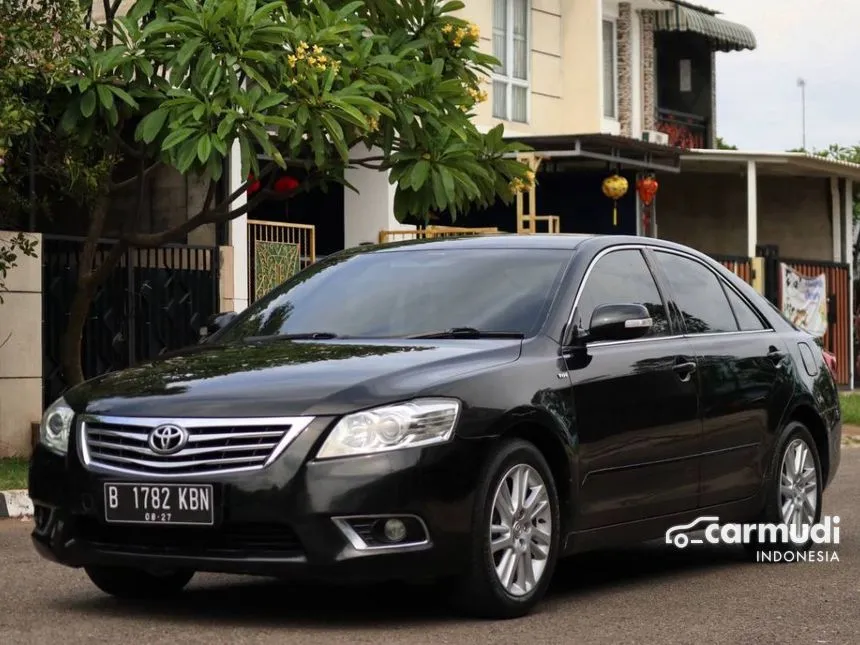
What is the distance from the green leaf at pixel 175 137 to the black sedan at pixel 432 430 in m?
5.24

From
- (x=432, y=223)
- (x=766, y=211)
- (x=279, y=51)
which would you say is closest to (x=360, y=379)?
(x=279, y=51)

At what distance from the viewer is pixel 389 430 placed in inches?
273

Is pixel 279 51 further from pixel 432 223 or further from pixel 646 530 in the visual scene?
pixel 432 223

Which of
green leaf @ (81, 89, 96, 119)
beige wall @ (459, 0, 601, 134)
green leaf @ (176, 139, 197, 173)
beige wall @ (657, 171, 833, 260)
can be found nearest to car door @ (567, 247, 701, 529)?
green leaf @ (176, 139, 197, 173)

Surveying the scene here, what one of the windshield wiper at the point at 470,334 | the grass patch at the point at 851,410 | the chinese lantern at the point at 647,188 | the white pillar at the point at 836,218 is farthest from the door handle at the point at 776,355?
the white pillar at the point at 836,218

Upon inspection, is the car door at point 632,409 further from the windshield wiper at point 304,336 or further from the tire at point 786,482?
the windshield wiper at point 304,336

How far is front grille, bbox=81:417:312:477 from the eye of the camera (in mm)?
6871

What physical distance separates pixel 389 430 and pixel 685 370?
218 cm

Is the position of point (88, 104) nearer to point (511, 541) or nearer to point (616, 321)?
point (616, 321)

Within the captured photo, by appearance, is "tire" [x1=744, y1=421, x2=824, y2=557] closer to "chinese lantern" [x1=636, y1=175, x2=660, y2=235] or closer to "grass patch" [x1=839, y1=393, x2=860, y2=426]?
"grass patch" [x1=839, y1=393, x2=860, y2=426]

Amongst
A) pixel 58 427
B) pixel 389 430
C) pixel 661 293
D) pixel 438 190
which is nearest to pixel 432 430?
pixel 389 430

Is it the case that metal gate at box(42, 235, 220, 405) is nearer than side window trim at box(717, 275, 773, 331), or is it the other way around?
side window trim at box(717, 275, 773, 331)

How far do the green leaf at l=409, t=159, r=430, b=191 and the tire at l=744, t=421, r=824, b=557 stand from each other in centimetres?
591

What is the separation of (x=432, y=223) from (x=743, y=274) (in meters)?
4.68
